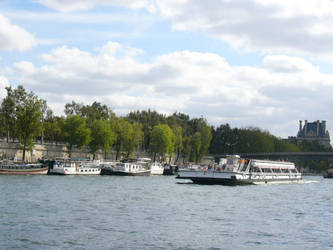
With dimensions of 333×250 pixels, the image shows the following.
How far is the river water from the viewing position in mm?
28562

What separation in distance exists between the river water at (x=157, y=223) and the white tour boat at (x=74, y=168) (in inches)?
1804

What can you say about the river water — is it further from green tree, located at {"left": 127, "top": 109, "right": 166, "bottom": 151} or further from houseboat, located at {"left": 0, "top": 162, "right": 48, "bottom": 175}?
green tree, located at {"left": 127, "top": 109, "right": 166, "bottom": 151}

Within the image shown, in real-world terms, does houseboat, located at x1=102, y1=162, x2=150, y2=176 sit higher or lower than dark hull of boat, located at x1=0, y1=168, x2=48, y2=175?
higher

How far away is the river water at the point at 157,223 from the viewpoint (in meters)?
28.6

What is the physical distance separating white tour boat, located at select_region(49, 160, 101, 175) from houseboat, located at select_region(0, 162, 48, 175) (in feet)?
9.19

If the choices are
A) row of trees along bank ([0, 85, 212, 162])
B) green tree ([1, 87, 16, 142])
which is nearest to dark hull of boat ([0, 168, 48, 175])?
row of trees along bank ([0, 85, 212, 162])

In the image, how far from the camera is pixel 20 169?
302ft

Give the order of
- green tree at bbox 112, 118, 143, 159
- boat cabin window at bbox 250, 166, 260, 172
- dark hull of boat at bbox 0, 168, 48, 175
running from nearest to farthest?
1. boat cabin window at bbox 250, 166, 260, 172
2. dark hull of boat at bbox 0, 168, 48, 175
3. green tree at bbox 112, 118, 143, 159

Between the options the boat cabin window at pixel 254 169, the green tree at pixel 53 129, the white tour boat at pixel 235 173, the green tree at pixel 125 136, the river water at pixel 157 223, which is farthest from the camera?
Result: the green tree at pixel 53 129

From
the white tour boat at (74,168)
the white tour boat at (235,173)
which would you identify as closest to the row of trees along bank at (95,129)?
the white tour boat at (74,168)

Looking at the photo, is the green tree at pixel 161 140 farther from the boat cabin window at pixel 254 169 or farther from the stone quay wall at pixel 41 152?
the boat cabin window at pixel 254 169

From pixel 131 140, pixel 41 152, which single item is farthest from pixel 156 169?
pixel 41 152

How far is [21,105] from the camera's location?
10656cm

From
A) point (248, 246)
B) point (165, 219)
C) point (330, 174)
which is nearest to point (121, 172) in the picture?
point (165, 219)
